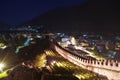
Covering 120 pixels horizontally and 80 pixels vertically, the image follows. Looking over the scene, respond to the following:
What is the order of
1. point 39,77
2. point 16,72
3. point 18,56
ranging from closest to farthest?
point 39,77 < point 16,72 < point 18,56

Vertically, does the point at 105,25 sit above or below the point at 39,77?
below

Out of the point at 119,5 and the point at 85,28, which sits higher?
the point at 119,5

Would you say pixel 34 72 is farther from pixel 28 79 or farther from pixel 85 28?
pixel 85 28

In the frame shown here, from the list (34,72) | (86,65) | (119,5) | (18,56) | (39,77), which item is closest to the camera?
(39,77)

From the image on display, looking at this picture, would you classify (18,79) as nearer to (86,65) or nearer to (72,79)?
(72,79)

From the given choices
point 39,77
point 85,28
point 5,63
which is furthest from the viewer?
point 85,28

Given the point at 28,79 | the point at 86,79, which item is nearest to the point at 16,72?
the point at 28,79

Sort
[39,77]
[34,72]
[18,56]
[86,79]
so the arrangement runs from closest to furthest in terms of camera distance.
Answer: [39,77] < [34,72] < [86,79] < [18,56]

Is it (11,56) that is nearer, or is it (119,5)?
(11,56)

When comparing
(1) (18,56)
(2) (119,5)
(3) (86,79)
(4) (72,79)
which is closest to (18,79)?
(4) (72,79)
